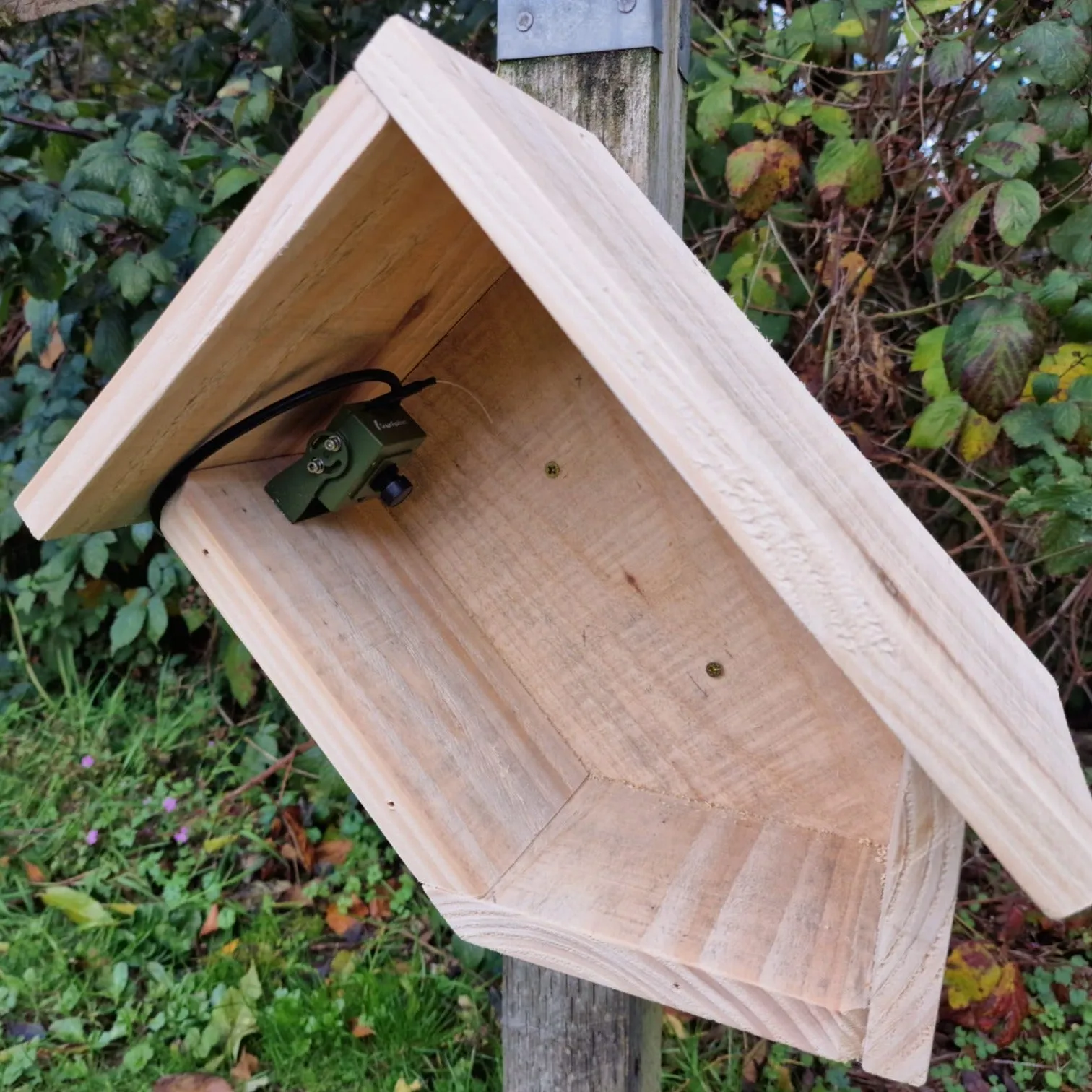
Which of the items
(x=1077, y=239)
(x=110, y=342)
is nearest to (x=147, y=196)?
(x=110, y=342)

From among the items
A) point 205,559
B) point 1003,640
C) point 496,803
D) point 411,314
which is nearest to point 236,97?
point 411,314

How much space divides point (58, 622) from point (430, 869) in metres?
2.09

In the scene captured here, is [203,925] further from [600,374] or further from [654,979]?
[600,374]

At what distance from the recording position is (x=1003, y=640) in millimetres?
728

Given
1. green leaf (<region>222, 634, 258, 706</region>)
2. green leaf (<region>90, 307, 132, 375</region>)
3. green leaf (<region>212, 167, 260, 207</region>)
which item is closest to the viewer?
green leaf (<region>212, 167, 260, 207</region>)

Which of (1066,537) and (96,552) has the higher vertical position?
(1066,537)

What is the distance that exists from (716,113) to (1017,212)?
20.4 inches

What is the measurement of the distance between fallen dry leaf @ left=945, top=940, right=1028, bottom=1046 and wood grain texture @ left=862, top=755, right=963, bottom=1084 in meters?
1.26

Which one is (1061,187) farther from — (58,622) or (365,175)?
(58,622)

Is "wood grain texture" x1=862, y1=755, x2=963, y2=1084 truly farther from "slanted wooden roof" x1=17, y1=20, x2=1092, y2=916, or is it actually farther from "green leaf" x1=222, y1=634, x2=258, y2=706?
"green leaf" x1=222, y1=634, x2=258, y2=706

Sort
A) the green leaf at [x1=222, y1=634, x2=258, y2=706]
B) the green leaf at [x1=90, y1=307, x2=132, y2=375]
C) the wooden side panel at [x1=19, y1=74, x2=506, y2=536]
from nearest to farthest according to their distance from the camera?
A: the wooden side panel at [x1=19, y1=74, x2=506, y2=536] < the green leaf at [x1=90, y1=307, x2=132, y2=375] < the green leaf at [x1=222, y1=634, x2=258, y2=706]

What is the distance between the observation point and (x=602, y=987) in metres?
1.04

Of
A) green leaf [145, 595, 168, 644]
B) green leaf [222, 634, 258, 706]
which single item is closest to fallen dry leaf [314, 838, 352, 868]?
green leaf [222, 634, 258, 706]

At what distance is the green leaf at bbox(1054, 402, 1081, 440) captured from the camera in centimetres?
125
